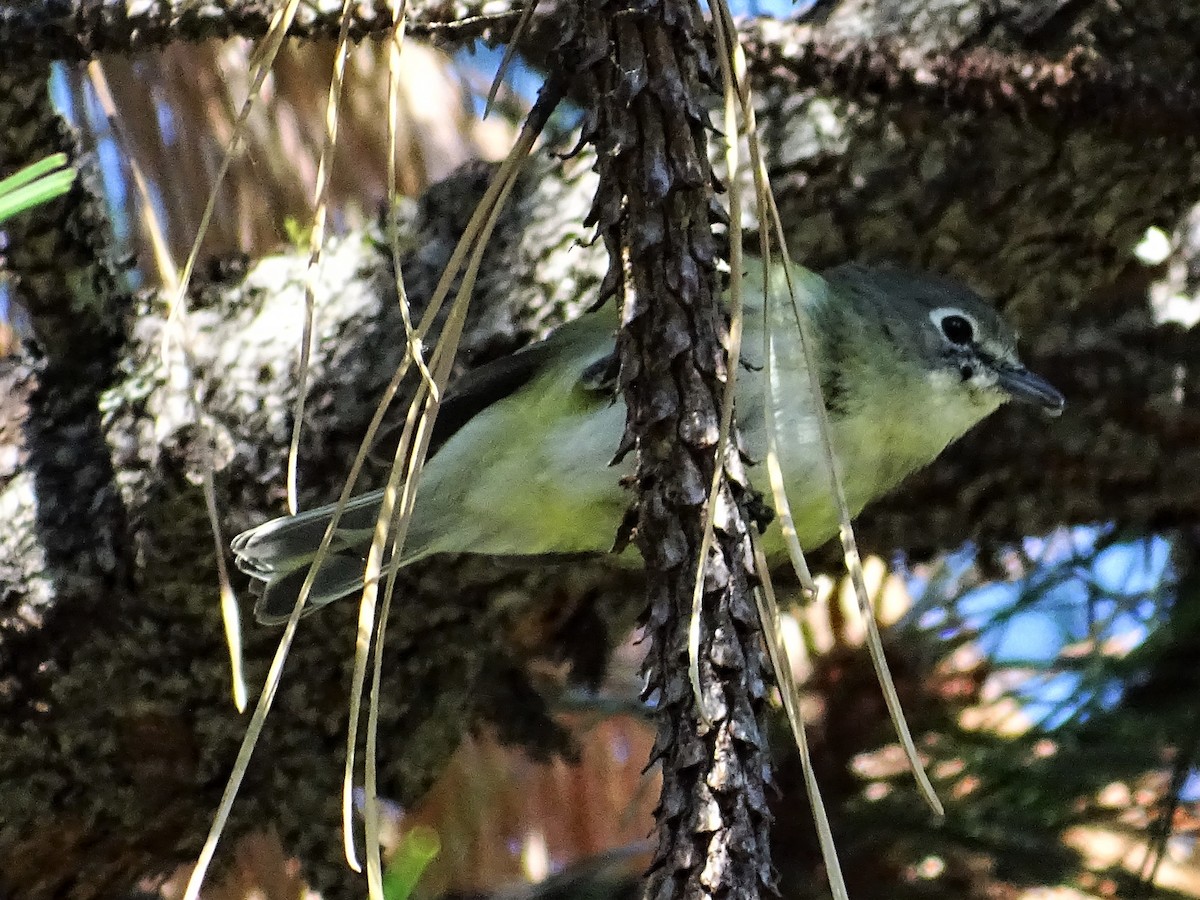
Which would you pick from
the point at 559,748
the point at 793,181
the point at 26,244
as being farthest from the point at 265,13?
the point at 559,748

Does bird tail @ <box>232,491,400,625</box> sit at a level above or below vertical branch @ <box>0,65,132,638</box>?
below

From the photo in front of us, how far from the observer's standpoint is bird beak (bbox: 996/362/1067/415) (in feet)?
4.77

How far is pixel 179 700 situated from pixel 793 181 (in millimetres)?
952

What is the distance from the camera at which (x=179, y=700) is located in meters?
1.53

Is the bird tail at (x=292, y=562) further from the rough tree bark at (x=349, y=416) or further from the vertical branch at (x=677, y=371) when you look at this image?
the vertical branch at (x=677, y=371)

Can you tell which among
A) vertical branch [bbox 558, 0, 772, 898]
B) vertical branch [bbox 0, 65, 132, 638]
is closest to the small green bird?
vertical branch [bbox 0, 65, 132, 638]

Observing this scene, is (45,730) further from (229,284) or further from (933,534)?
(933,534)

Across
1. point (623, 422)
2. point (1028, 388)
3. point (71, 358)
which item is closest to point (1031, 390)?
point (1028, 388)

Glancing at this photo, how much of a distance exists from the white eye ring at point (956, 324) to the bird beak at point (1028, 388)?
0.05m

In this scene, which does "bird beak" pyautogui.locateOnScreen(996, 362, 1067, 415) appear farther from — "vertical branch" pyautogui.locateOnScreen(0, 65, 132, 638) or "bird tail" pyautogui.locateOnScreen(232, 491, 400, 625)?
"vertical branch" pyautogui.locateOnScreen(0, 65, 132, 638)

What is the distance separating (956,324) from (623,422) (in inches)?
17.5

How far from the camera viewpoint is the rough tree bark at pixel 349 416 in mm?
1439

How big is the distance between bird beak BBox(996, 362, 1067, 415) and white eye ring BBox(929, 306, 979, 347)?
5 cm

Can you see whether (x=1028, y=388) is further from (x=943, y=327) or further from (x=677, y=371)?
(x=677, y=371)
